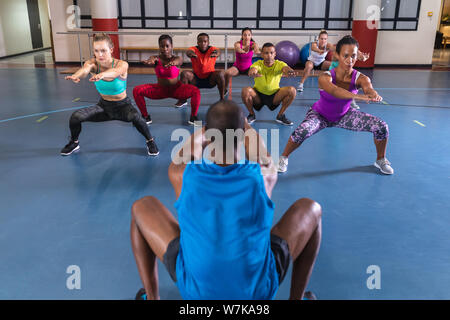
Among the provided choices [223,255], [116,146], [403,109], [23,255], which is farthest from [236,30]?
[223,255]

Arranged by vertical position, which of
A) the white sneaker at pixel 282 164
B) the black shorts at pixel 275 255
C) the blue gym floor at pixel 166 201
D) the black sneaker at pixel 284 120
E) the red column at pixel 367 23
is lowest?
the blue gym floor at pixel 166 201

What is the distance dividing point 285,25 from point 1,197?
894cm

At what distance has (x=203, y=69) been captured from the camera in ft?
19.1

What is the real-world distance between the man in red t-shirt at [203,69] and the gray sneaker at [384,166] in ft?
9.64

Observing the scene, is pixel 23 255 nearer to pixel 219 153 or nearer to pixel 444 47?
pixel 219 153

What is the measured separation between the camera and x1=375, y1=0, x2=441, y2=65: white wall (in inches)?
402

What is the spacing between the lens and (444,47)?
1563 centimetres

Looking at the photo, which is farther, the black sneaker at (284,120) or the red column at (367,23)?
the red column at (367,23)

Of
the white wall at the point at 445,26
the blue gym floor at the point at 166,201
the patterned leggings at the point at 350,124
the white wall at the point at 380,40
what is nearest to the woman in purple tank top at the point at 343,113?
the patterned leggings at the point at 350,124

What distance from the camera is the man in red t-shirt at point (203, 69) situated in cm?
577

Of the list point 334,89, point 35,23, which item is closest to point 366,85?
point 334,89

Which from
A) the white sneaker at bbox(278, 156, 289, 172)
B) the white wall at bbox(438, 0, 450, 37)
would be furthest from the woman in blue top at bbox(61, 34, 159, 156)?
the white wall at bbox(438, 0, 450, 37)

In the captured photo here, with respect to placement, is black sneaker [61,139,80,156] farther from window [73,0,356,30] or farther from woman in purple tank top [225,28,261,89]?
window [73,0,356,30]

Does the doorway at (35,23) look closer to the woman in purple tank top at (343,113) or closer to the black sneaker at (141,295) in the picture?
the woman in purple tank top at (343,113)
